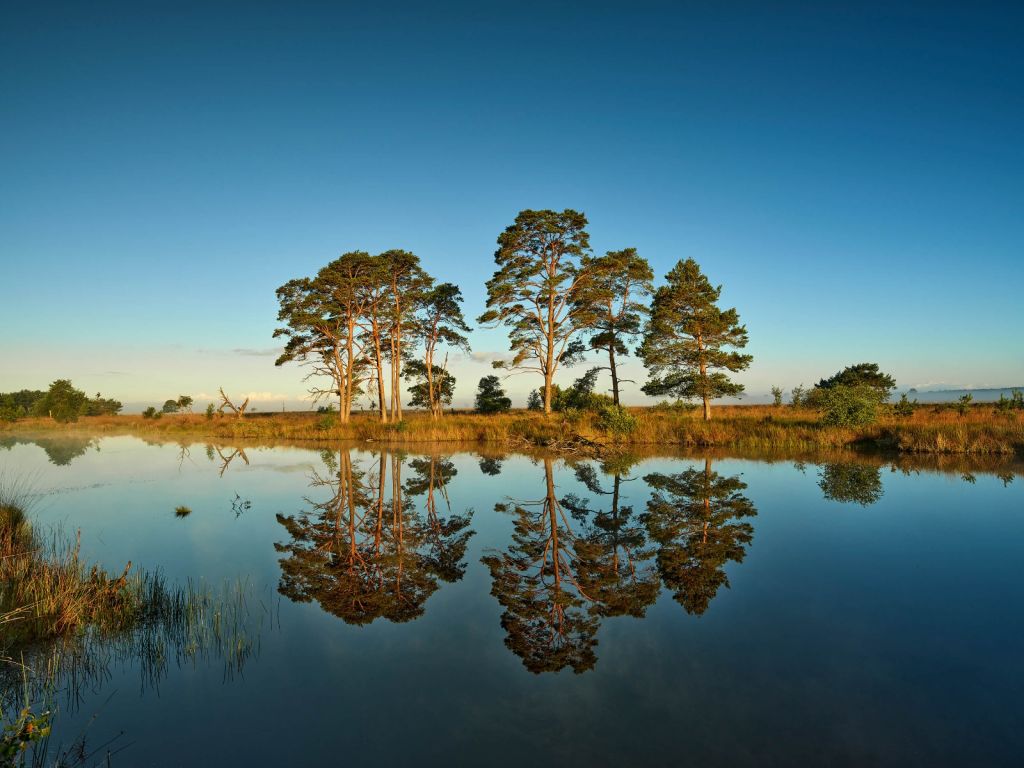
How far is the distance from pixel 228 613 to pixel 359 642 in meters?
2.00

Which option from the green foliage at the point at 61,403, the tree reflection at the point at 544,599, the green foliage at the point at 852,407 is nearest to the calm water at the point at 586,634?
the tree reflection at the point at 544,599

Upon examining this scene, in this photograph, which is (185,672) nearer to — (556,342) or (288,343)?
(556,342)

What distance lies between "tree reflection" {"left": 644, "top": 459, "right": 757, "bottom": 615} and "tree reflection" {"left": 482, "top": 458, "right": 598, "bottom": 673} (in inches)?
55.4

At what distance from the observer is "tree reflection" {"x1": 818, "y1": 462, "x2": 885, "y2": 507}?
13.0m

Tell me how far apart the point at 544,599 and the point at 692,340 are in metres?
33.4

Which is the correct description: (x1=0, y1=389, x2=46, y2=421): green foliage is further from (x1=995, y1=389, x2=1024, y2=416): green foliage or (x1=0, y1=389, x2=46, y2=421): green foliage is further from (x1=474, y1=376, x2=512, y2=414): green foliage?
(x1=995, y1=389, x2=1024, y2=416): green foliage

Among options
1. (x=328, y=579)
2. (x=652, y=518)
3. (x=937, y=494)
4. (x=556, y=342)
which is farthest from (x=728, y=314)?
(x=328, y=579)

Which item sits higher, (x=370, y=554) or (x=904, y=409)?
(x=904, y=409)

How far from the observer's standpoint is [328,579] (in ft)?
25.2

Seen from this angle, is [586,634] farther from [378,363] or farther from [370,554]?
[378,363]

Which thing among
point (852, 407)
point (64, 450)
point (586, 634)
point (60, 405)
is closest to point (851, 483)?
point (852, 407)

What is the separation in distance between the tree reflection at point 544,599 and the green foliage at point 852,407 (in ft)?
66.1

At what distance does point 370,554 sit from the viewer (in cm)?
893

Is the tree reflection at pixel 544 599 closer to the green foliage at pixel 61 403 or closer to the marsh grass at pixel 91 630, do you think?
the marsh grass at pixel 91 630
